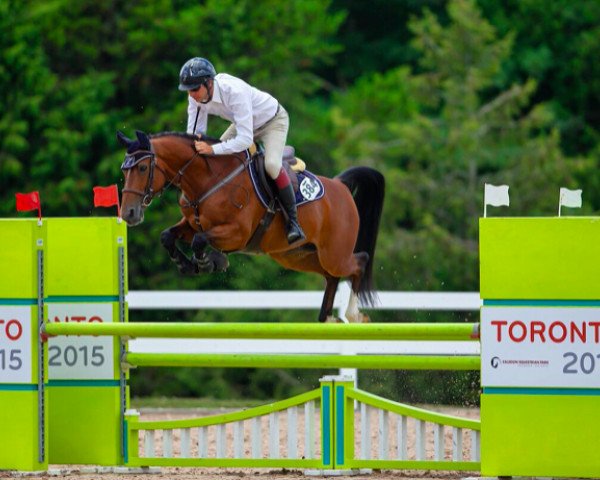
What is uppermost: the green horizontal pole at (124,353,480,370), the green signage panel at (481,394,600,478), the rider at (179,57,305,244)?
the rider at (179,57,305,244)

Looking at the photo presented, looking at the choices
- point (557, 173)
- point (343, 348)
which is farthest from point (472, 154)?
point (343, 348)

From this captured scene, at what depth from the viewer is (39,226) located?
7.18 meters

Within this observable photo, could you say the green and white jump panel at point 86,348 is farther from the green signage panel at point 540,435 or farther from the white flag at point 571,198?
the white flag at point 571,198

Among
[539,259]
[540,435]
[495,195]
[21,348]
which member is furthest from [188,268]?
[540,435]

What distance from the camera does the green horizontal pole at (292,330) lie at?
653cm

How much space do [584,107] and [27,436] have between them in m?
19.3

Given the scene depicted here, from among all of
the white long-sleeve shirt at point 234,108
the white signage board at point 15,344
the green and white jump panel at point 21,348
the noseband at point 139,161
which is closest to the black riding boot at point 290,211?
the white long-sleeve shirt at point 234,108

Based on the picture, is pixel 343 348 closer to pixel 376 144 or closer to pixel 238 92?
pixel 238 92

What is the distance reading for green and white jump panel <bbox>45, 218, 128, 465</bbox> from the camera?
7422mm

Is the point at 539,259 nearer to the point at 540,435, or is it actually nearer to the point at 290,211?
the point at 540,435

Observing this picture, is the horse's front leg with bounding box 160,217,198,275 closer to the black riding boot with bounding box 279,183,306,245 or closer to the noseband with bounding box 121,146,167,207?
the noseband with bounding box 121,146,167,207

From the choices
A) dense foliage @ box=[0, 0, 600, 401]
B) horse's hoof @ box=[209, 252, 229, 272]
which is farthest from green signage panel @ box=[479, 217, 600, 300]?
dense foliage @ box=[0, 0, 600, 401]

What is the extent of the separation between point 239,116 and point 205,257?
2.65ft

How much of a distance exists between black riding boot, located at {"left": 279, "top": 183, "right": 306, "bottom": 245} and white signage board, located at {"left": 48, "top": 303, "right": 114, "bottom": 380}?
1162mm
